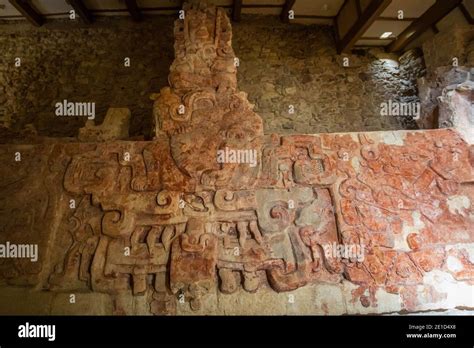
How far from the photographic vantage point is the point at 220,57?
10.6 feet

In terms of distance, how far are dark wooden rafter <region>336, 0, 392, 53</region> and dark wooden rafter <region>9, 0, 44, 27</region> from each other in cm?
504

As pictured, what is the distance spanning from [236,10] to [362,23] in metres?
1.99

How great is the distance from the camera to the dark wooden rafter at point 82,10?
195 inches

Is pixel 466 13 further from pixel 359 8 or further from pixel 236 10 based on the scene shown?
pixel 236 10

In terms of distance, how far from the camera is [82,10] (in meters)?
5.15

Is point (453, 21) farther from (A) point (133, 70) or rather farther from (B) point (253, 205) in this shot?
(A) point (133, 70)

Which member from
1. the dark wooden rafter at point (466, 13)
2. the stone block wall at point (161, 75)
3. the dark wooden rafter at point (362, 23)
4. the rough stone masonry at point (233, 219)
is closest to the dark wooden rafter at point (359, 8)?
the dark wooden rafter at point (362, 23)

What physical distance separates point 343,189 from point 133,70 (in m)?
4.12

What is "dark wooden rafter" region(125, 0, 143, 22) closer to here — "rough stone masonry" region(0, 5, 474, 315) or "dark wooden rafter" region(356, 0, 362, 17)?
"rough stone masonry" region(0, 5, 474, 315)

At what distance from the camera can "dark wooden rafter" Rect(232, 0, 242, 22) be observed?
5.11 m

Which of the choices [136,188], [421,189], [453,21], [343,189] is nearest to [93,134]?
[136,188]

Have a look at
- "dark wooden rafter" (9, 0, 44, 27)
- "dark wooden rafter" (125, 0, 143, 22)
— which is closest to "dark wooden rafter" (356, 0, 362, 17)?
"dark wooden rafter" (125, 0, 143, 22)

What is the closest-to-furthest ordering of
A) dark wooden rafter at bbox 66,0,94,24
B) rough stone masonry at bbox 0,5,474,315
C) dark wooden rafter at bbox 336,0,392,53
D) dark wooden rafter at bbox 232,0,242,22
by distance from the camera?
rough stone masonry at bbox 0,5,474,315, dark wooden rafter at bbox 336,0,392,53, dark wooden rafter at bbox 66,0,94,24, dark wooden rafter at bbox 232,0,242,22

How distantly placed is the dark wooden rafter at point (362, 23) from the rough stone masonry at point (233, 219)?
2.34 meters
